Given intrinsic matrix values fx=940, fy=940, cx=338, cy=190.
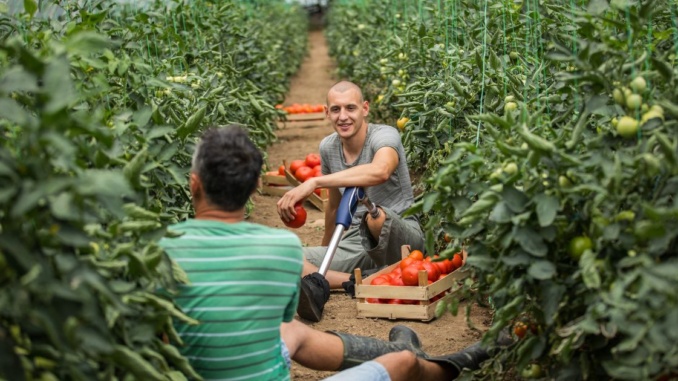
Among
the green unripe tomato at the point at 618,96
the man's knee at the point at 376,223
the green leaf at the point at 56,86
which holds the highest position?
the green leaf at the point at 56,86

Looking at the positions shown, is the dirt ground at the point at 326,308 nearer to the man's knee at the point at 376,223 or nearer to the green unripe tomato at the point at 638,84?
the man's knee at the point at 376,223

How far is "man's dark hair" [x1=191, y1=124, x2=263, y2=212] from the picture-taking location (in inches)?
106

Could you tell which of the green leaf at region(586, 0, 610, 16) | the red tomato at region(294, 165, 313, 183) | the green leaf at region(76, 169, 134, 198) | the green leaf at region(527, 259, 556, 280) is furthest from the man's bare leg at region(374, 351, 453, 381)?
the red tomato at region(294, 165, 313, 183)

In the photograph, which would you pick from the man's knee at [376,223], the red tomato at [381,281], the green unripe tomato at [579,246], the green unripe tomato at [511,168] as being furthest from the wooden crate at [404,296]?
the green unripe tomato at [579,246]

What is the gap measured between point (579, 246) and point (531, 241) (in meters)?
0.13

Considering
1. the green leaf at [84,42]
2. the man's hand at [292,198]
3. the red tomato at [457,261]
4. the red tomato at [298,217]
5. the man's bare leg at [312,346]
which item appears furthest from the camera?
the red tomato at [457,261]

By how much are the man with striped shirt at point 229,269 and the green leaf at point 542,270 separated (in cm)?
67

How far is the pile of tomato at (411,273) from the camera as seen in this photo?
170 inches

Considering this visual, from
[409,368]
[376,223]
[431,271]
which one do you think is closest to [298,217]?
[376,223]

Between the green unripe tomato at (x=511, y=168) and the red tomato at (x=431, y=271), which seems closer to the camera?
the green unripe tomato at (x=511, y=168)

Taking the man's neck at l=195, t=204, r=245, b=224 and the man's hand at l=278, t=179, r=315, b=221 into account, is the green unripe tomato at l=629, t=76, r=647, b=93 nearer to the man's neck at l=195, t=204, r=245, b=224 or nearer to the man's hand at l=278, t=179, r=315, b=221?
the man's neck at l=195, t=204, r=245, b=224

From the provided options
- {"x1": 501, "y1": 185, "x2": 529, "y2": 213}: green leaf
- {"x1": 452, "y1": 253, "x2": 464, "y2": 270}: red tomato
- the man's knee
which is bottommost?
{"x1": 452, "y1": 253, "x2": 464, "y2": 270}: red tomato

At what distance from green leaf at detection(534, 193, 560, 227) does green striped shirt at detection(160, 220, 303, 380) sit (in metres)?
0.70

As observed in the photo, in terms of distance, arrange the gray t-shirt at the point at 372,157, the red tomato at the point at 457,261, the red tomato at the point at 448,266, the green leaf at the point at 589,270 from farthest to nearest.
→ the gray t-shirt at the point at 372,157 → the red tomato at the point at 457,261 → the red tomato at the point at 448,266 → the green leaf at the point at 589,270
